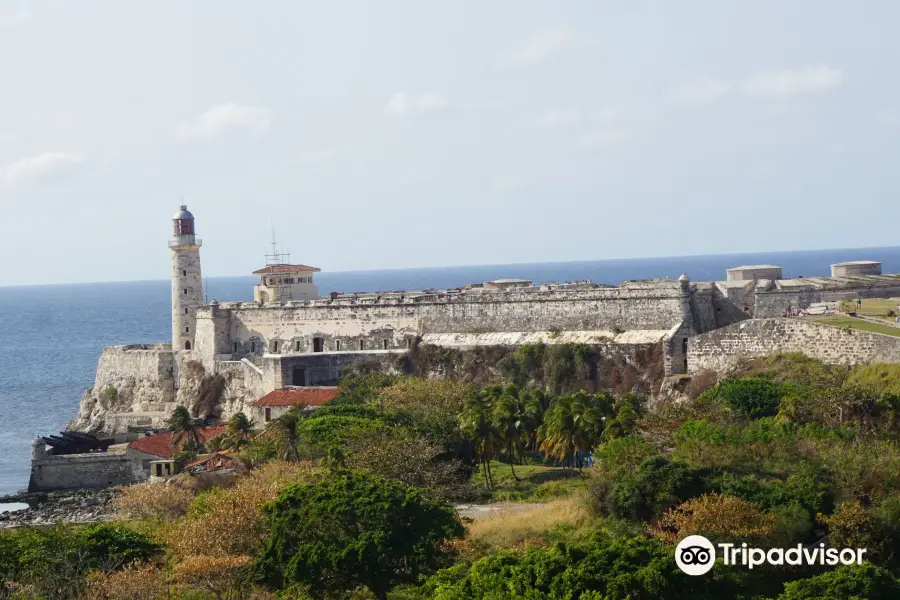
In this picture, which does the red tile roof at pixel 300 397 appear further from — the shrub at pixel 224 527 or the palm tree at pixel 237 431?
the shrub at pixel 224 527

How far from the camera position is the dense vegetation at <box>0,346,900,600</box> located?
83.6 feet

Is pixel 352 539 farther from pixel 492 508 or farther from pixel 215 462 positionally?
pixel 215 462

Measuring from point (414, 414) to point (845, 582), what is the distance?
22.3 m

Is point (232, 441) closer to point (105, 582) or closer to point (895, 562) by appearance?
point (105, 582)

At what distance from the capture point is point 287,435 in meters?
44.8

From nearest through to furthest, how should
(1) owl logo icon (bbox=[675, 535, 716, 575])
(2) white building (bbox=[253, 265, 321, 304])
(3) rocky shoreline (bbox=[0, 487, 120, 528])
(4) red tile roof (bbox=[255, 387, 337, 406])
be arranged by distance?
(1) owl logo icon (bbox=[675, 535, 716, 575]), (3) rocky shoreline (bbox=[0, 487, 120, 528]), (4) red tile roof (bbox=[255, 387, 337, 406]), (2) white building (bbox=[253, 265, 321, 304])

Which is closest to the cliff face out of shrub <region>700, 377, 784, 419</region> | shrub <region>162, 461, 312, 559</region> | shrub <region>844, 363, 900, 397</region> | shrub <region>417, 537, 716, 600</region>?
shrub <region>700, 377, 784, 419</region>

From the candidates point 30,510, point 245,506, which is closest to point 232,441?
point 30,510

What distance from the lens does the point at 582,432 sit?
40375mm

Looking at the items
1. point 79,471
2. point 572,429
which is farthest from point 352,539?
point 79,471

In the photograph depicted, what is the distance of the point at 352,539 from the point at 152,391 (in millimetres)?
36079

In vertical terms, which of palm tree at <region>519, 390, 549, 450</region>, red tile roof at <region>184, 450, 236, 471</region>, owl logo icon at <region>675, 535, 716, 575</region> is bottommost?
red tile roof at <region>184, 450, 236, 471</region>

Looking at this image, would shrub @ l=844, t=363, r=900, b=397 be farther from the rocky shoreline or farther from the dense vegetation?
the rocky shoreline

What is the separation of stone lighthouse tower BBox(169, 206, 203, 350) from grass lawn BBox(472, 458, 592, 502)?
2258 centimetres
